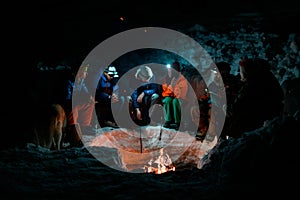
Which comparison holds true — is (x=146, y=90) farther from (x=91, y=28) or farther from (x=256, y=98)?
(x=256, y=98)

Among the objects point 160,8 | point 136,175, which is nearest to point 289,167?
point 136,175

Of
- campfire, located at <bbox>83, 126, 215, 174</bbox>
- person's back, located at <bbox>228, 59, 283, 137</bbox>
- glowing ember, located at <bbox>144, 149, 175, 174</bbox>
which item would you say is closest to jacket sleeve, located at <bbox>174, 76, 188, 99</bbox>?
campfire, located at <bbox>83, 126, 215, 174</bbox>

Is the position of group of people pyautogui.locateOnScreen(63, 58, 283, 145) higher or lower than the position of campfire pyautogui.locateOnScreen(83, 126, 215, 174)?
higher

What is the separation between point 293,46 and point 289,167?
2427 mm

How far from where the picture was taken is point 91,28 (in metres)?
4.60

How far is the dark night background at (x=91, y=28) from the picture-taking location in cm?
321

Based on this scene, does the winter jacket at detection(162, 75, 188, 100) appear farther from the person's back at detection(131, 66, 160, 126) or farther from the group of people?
the person's back at detection(131, 66, 160, 126)

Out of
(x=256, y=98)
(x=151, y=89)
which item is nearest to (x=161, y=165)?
(x=256, y=98)

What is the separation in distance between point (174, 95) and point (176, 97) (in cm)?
11

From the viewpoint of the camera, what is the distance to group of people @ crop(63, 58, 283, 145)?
170 inches

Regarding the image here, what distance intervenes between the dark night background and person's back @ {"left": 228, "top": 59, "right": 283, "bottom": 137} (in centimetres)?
75

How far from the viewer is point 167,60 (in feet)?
30.1

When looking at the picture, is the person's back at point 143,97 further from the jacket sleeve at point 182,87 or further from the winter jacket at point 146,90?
the jacket sleeve at point 182,87

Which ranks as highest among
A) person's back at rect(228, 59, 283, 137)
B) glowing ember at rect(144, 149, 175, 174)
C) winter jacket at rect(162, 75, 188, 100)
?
winter jacket at rect(162, 75, 188, 100)
